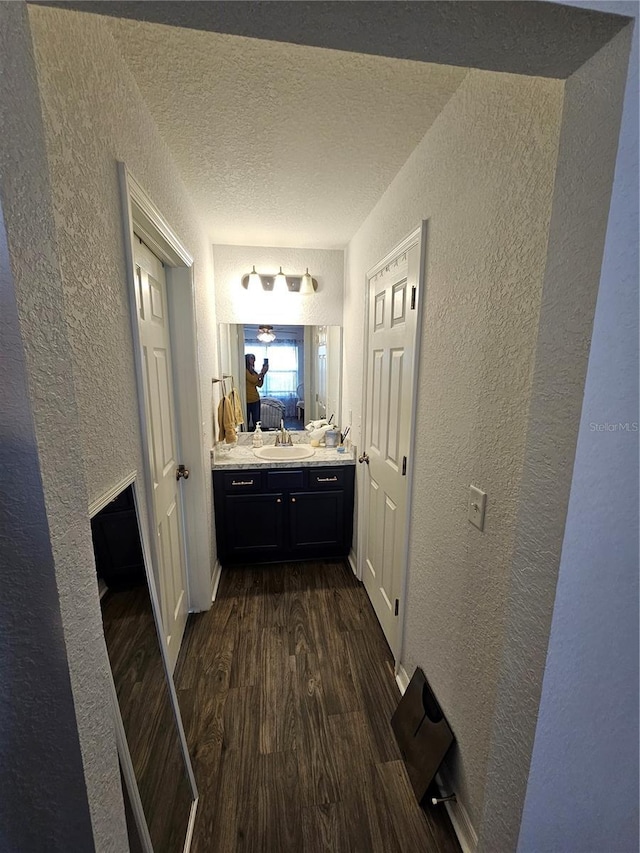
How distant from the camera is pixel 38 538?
0.49m

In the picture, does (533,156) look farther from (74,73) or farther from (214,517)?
(214,517)

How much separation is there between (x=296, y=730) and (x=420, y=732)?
1.72ft

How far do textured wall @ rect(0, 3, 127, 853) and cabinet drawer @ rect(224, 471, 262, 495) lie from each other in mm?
1757

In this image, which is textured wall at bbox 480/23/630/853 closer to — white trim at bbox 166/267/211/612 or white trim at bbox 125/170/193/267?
white trim at bbox 125/170/193/267

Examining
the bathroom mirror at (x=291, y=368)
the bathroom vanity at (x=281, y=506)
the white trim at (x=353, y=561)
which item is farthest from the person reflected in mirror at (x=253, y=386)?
the white trim at (x=353, y=561)

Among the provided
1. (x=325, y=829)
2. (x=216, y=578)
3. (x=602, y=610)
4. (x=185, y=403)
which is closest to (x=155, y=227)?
(x=185, y=403)

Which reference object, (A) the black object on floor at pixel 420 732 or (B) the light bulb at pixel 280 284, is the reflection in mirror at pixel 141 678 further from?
(B) the light bulb at pixel 280 284

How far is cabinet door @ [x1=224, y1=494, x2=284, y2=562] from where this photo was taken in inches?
96.0

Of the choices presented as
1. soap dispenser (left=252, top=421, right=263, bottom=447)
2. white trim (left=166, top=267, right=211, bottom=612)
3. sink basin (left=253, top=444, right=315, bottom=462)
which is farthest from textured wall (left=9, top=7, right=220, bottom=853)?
soap dispenser (left=252, top=421, right=263, bottom=447)

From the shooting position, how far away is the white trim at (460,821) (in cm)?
107

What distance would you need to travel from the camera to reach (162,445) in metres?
1.61

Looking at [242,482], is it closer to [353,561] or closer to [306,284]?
[353,561]

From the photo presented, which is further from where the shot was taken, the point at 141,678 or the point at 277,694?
the point at 277,694

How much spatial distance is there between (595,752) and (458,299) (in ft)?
3.96
